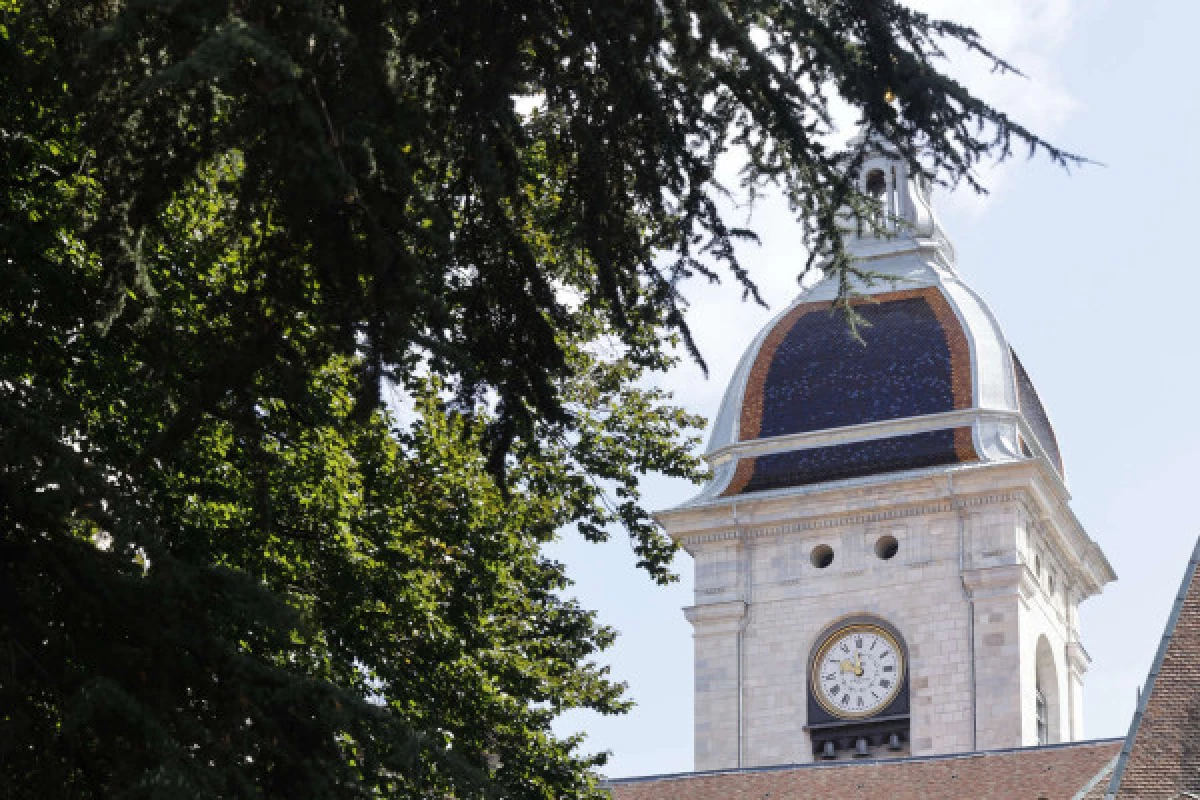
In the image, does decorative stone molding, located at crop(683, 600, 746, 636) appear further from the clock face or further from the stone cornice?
the clock face

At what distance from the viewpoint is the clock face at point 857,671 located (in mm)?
44469

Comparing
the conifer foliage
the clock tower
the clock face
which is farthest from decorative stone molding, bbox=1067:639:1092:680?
the conifer foliage

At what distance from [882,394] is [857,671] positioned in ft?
16.1

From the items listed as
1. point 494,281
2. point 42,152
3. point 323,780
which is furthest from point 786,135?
point 42,152

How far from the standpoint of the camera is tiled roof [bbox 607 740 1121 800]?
3234cm

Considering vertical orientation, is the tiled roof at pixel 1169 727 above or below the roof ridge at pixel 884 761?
below

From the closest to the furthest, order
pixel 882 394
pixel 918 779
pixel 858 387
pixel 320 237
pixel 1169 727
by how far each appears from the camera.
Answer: pixel 320 237, pixel 1169 727, pixel 918 779, pixel 882 394, pixel 858 387

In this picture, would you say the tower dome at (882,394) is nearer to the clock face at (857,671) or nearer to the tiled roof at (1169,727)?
the clock face at (857,671)

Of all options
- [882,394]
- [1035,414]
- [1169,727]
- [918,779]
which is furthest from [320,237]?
[1035,414]

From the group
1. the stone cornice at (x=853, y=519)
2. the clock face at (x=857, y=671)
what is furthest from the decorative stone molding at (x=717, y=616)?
the clock face at (x=857, y=671)

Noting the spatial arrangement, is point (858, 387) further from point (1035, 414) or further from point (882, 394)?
point (1035, 414)

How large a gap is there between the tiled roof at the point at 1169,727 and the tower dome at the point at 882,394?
758 inches

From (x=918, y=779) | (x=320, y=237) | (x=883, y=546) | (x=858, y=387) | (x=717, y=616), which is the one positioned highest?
(x=858, y=387)

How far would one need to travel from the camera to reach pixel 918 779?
33531mm
